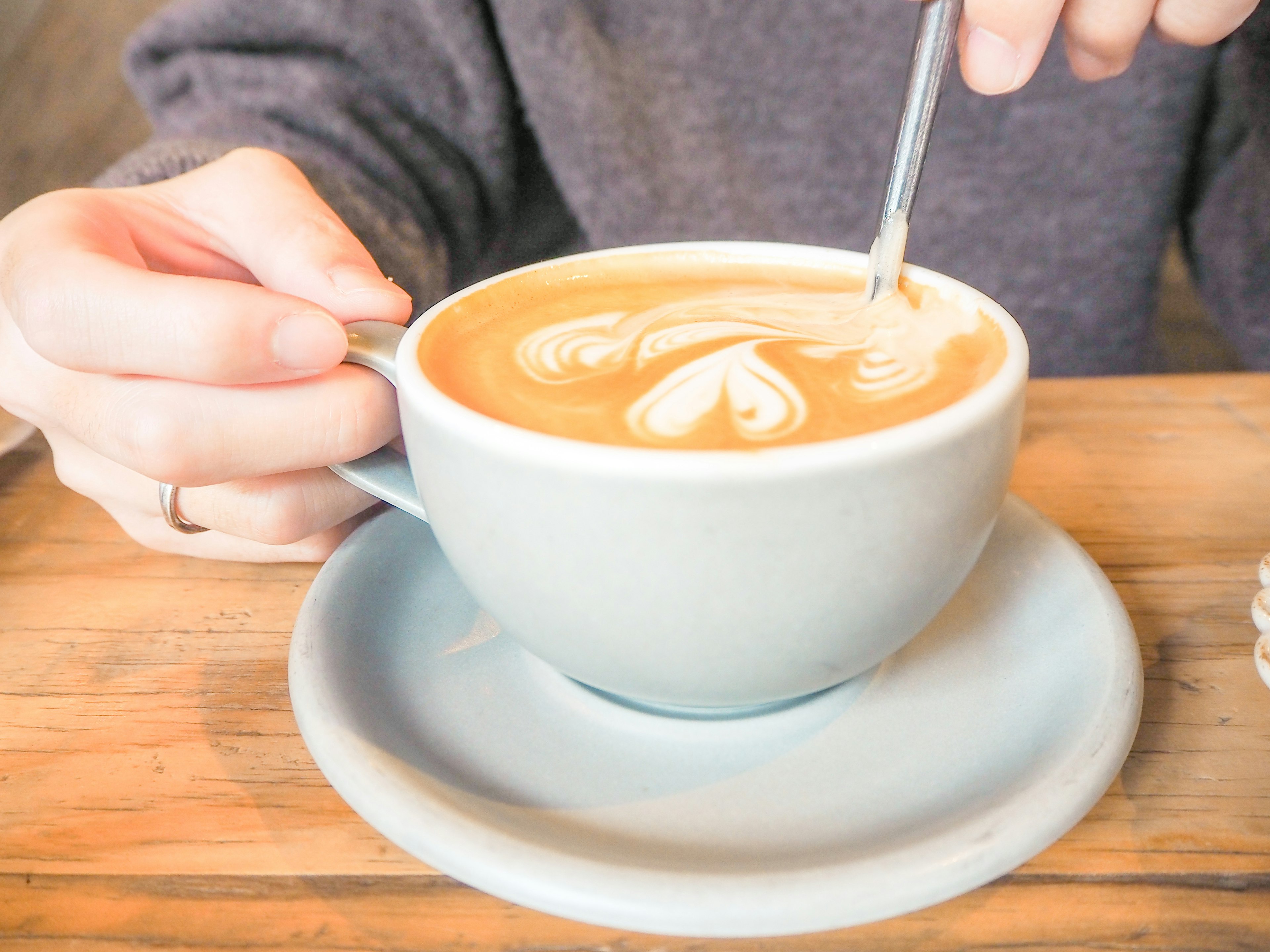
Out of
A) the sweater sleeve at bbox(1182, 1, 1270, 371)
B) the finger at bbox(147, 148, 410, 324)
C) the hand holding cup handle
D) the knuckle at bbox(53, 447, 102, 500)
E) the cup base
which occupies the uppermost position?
the finger at bbox(147, 148, 410, 324)

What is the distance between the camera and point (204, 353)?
553 mm

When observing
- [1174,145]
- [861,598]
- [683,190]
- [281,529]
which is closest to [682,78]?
[683,190]

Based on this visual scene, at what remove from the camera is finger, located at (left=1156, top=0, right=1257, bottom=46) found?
72 centimetres

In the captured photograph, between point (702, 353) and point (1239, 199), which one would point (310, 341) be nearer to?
point (702, 353)

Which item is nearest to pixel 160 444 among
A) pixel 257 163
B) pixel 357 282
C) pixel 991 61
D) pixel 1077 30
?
pixel 357 282

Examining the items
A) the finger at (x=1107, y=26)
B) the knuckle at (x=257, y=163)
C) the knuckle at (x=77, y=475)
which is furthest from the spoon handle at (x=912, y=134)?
the knuckle at (x=77, y=475)

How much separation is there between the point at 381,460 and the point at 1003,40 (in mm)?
514

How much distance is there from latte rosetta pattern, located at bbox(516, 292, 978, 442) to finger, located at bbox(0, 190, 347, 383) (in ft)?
0.44

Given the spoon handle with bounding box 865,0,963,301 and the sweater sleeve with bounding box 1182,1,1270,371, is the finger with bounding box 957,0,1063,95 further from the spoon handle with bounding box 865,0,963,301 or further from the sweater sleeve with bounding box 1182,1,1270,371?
the sweater sleeve with bounding box 1182,1,1270,371

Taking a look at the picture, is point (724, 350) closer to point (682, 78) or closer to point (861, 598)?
point (861, 598)

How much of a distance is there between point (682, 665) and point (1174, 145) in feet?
4.12

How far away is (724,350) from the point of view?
557 millimetres

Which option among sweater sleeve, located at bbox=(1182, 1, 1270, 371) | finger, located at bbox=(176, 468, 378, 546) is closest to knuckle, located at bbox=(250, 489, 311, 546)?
finger, located at bbox=(176, 468, 378, 546)

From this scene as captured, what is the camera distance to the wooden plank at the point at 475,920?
1.28 ft
